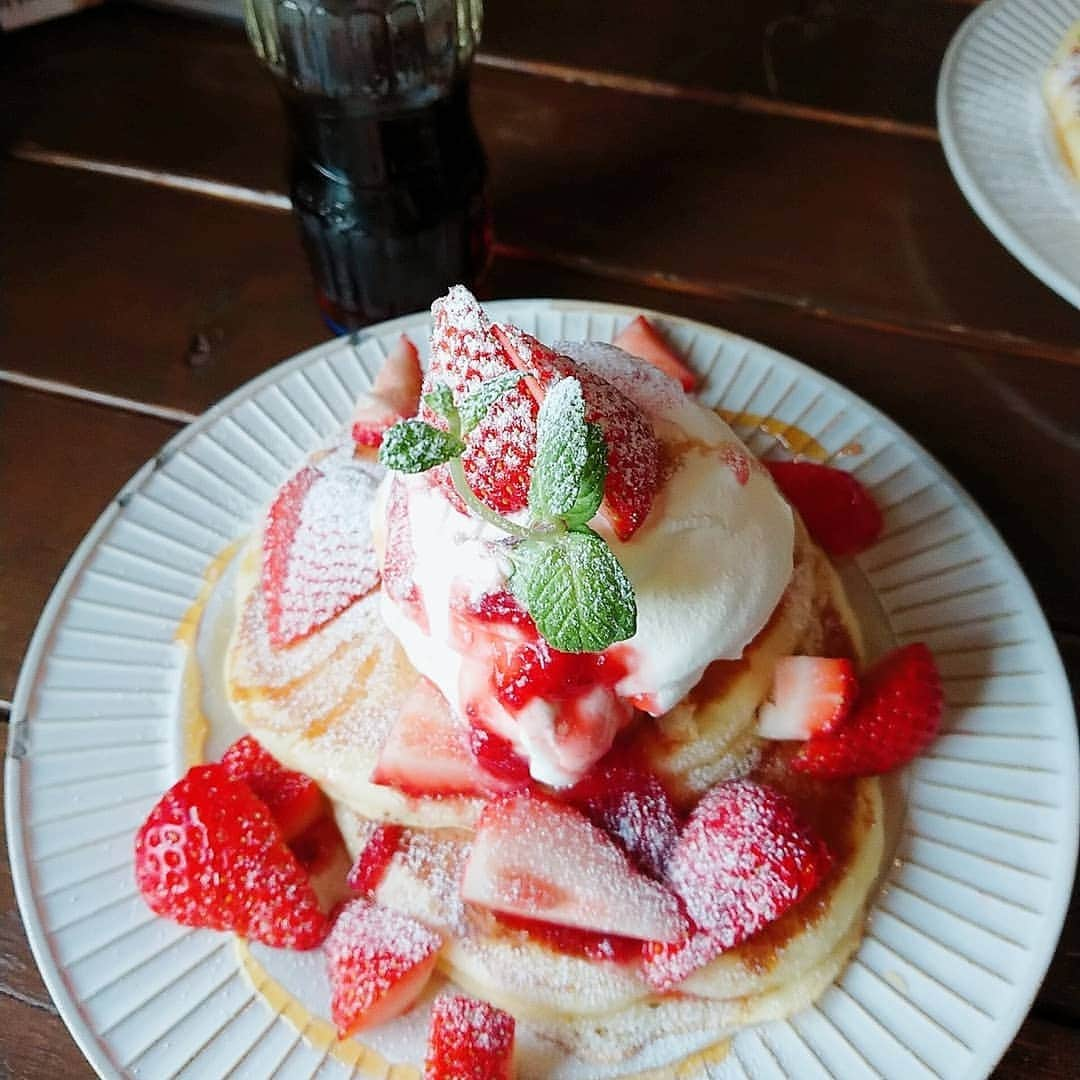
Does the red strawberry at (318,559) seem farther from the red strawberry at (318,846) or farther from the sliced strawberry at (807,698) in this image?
the sliced strawberry at (807,698)

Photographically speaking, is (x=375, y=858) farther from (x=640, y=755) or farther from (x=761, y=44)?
(x=761, y=44)

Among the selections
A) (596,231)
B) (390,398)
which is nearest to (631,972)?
(390,398)

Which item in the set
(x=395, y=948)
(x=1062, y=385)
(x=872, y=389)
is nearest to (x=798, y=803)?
(x=395, y=948)

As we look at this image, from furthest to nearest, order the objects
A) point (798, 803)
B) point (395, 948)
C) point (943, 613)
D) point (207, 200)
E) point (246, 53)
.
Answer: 1. point (246, 53)
2. point (207, 200)
3. point (943, 613)
4. point (798, 803)
5. point (395, 948)

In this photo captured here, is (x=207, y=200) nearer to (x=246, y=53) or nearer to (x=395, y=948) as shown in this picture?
(x=246, y=53)

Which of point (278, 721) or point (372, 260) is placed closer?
point (278, 721)
